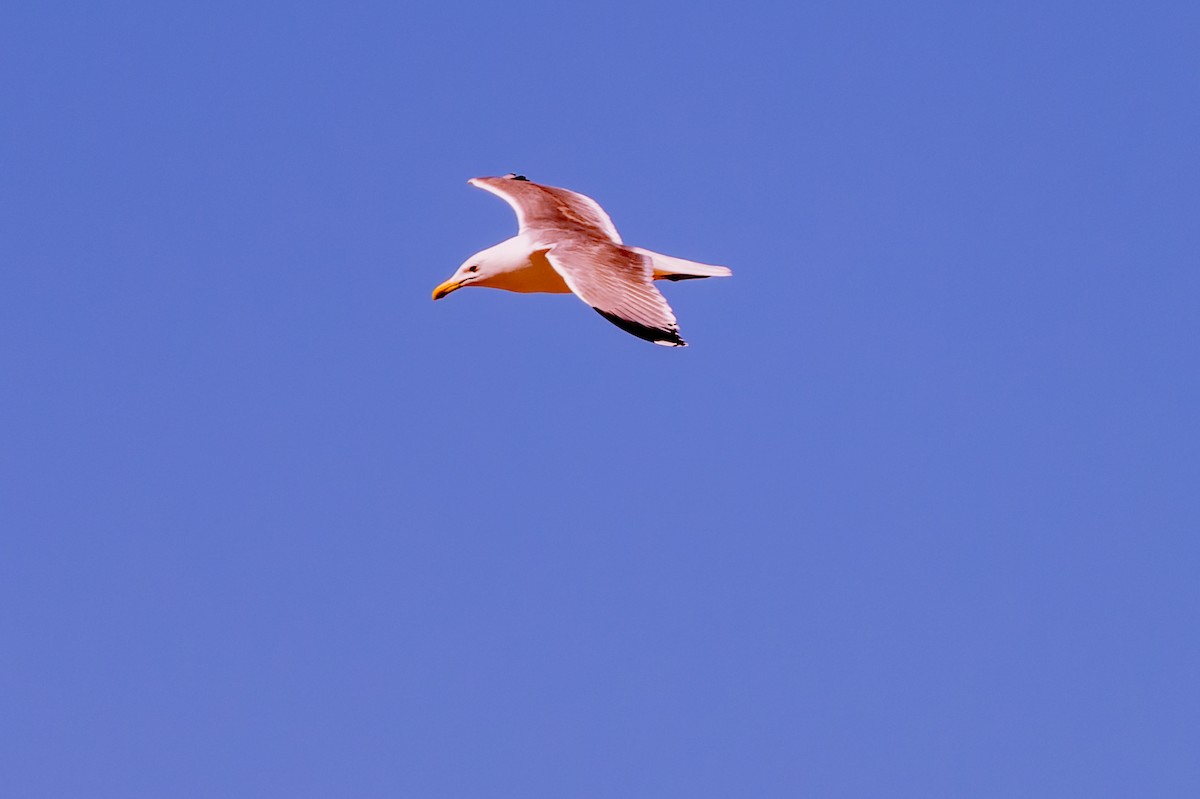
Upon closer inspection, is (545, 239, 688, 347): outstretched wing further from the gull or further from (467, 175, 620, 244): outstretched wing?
(467, 175, 620, 244): outstretched wing

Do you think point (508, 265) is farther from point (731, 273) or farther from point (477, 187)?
point (477, 187)

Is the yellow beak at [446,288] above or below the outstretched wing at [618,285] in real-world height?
above

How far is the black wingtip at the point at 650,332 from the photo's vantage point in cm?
1200

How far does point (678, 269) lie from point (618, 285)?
2295mm

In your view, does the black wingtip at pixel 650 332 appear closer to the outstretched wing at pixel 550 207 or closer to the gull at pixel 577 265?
the gull at pixel 577 265

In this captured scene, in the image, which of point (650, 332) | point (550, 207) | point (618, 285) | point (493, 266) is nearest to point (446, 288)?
Answer: point (493, 266)

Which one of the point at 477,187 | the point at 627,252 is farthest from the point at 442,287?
the point at 477,187

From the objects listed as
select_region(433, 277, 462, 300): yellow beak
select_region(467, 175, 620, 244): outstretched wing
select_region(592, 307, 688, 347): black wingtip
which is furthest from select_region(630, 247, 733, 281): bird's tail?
select_region(592, 307, 688, 347): black wingtip

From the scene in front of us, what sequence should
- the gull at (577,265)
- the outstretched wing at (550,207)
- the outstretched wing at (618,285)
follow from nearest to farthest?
the outstretched wing at (618,285), the gull at (577,265), the outstretched wing at (550,207)

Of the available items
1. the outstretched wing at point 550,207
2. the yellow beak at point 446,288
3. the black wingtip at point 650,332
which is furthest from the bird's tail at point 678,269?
the black wingtip at point 650,332

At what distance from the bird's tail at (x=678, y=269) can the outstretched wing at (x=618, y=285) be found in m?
0.45

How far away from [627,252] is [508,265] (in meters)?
1.17

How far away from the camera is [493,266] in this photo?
50.2 feet

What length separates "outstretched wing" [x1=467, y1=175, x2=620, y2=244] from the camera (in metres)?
16.5
